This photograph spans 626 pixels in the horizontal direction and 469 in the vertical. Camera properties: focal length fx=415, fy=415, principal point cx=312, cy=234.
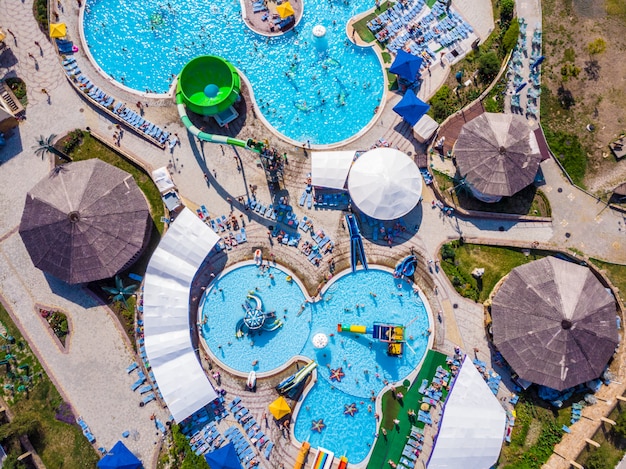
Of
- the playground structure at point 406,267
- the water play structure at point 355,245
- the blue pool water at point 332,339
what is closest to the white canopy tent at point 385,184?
the water play structure at point 355,245

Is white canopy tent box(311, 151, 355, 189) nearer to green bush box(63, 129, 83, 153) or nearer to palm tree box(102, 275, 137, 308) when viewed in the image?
palm tree box(102, 275, 137, 308)

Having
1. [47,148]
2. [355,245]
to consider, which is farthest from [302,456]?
[47,148]

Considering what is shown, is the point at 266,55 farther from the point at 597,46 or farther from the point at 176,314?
the point at 597,46

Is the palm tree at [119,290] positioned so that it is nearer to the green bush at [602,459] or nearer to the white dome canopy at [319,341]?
the white dome canopy at [319,341]

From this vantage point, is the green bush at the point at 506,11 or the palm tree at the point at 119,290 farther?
→ the green bush at the point at 506,11

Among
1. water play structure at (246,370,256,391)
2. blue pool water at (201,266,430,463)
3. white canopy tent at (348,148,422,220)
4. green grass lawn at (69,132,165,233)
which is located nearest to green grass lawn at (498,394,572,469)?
blue pool water at (201,266,430,463)

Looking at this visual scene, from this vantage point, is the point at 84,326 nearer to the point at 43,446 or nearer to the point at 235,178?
the point at 43,446

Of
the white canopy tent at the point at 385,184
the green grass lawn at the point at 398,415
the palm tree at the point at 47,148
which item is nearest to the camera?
the white canopy tent at the point at 385,184
